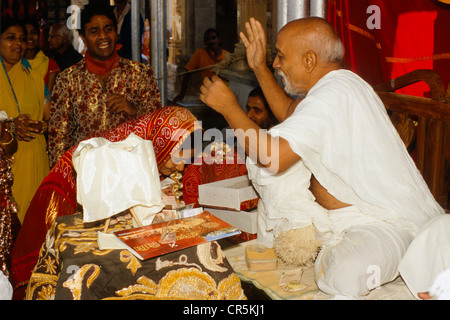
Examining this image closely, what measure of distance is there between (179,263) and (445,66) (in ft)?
6.75

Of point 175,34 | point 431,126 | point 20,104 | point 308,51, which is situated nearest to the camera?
point 308,51

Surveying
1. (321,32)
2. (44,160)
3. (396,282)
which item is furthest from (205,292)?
(44,160)

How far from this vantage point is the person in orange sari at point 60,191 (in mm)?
2879

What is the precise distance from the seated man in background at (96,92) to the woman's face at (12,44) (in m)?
0.62

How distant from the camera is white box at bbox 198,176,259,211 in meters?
2.87

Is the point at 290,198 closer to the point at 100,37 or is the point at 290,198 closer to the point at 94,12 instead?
the point at 100,37

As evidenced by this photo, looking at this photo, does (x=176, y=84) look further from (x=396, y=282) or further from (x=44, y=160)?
(x=396, y=282)

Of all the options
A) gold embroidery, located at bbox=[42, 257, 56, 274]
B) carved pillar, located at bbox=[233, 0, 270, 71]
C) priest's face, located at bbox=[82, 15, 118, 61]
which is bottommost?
gold embroidery, located at bbox=[42, 257, 56, 274]

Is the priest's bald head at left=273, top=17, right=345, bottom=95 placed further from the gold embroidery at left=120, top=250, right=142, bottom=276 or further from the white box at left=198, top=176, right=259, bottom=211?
the gold embroidery at left=120, top=250, right=142, bottom=276

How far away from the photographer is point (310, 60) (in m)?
2.42

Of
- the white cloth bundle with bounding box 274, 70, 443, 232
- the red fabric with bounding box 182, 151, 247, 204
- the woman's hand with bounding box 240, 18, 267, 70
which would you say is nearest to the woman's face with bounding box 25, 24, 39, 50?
the red fabric with bounding box 182, 151, 247, 204

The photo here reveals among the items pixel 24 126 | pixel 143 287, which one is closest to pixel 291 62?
pixel 143 287

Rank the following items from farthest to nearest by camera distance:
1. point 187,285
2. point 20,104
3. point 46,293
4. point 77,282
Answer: point 20,104 → point 46,293 → point 187,285 → point 77,282

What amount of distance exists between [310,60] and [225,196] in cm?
92
